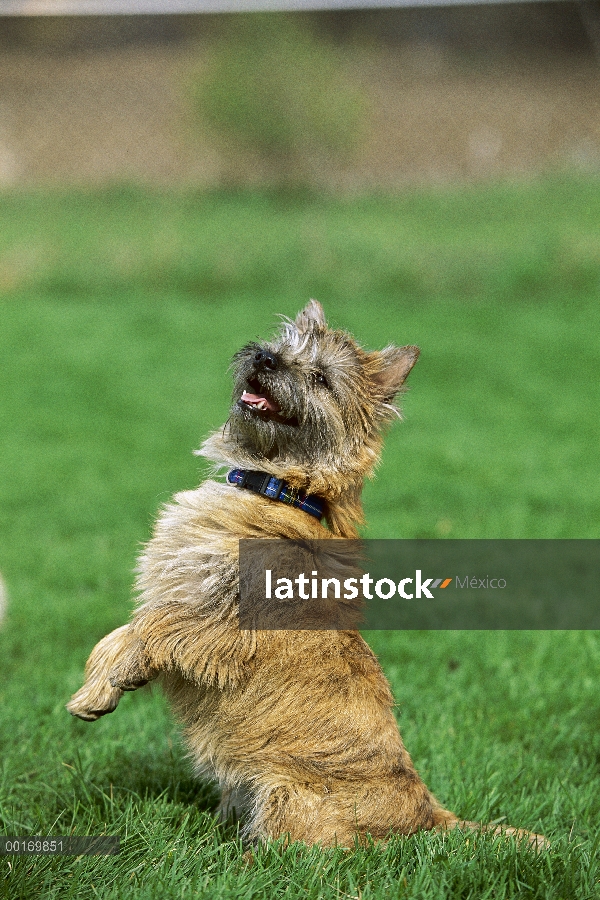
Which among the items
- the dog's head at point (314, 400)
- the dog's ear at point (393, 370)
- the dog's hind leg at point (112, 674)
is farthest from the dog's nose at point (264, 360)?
the dog's hind leg at point (112, 674)

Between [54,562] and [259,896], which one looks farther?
[54,562]

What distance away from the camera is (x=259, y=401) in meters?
3.04

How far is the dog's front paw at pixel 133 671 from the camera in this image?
2750 millimetres

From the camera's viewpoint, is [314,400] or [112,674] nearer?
[112,674]

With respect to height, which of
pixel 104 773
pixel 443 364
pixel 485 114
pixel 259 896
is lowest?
pixel 259 896

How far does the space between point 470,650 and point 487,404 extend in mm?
6320

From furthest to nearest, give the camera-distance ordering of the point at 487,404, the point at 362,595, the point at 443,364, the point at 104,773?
the point at 443,364 → the point at 487,404 → the point at 104,773 → the point at 362,595

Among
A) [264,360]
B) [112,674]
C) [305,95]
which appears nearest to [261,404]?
[264,360]

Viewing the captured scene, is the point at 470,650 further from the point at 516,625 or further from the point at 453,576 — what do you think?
the point at 453,576

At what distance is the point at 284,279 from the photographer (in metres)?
14.9

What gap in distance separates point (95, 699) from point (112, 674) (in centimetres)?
11

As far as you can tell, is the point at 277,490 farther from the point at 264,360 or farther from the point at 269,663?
the point at 269,663

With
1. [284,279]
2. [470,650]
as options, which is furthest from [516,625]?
[284,279]

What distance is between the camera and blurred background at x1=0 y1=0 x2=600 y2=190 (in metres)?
25.3
